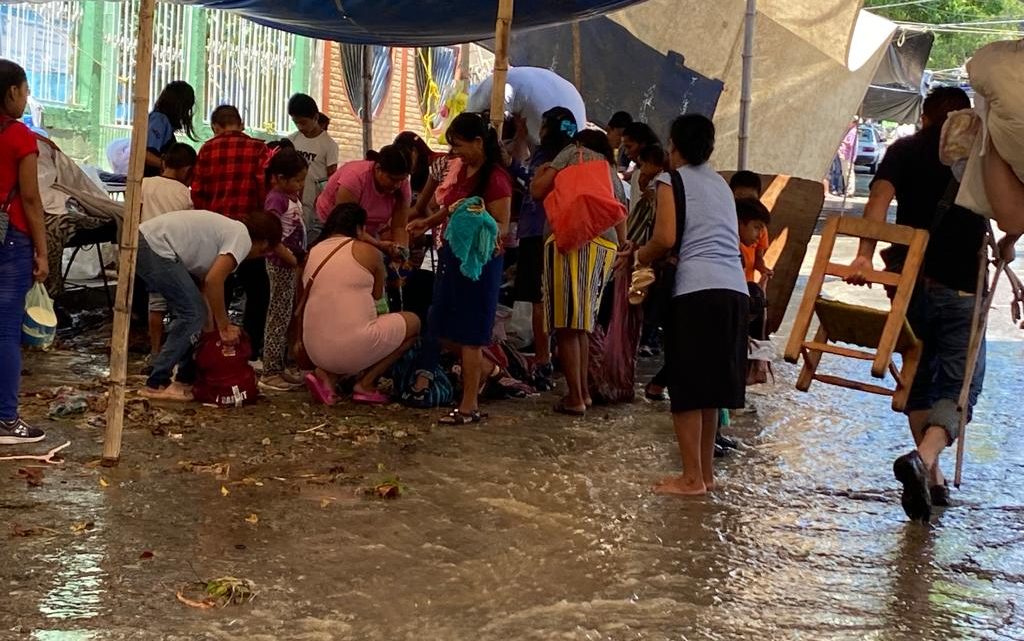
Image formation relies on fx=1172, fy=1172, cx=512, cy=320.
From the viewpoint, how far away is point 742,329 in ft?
17.8

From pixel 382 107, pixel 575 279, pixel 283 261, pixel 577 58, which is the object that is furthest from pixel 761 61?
pixel 382 107

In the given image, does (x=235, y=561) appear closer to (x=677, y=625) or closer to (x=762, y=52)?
(x=677, y=625)

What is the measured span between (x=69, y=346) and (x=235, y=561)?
496 cm

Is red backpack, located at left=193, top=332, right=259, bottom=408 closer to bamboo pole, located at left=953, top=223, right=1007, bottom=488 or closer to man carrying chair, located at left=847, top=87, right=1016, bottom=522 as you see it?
man carrying chair, located at left=847, top=87, right=1016, bottom=522

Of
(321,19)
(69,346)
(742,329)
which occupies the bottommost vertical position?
(69,346)

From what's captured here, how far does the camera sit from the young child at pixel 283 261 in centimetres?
736

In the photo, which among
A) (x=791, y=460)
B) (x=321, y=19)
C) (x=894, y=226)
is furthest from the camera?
(x=321, y=19)

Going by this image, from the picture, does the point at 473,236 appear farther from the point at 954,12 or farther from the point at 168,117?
the point at 954,12

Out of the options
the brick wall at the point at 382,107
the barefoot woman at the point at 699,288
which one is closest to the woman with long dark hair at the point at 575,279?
the barefoot woman at the point at 699,288

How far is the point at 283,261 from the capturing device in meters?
7.25

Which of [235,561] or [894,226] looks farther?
[894,226]

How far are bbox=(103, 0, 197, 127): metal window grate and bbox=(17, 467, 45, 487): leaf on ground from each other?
11.4 m

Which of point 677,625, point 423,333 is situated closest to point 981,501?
point 677,625

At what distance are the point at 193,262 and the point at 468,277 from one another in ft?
5.16
